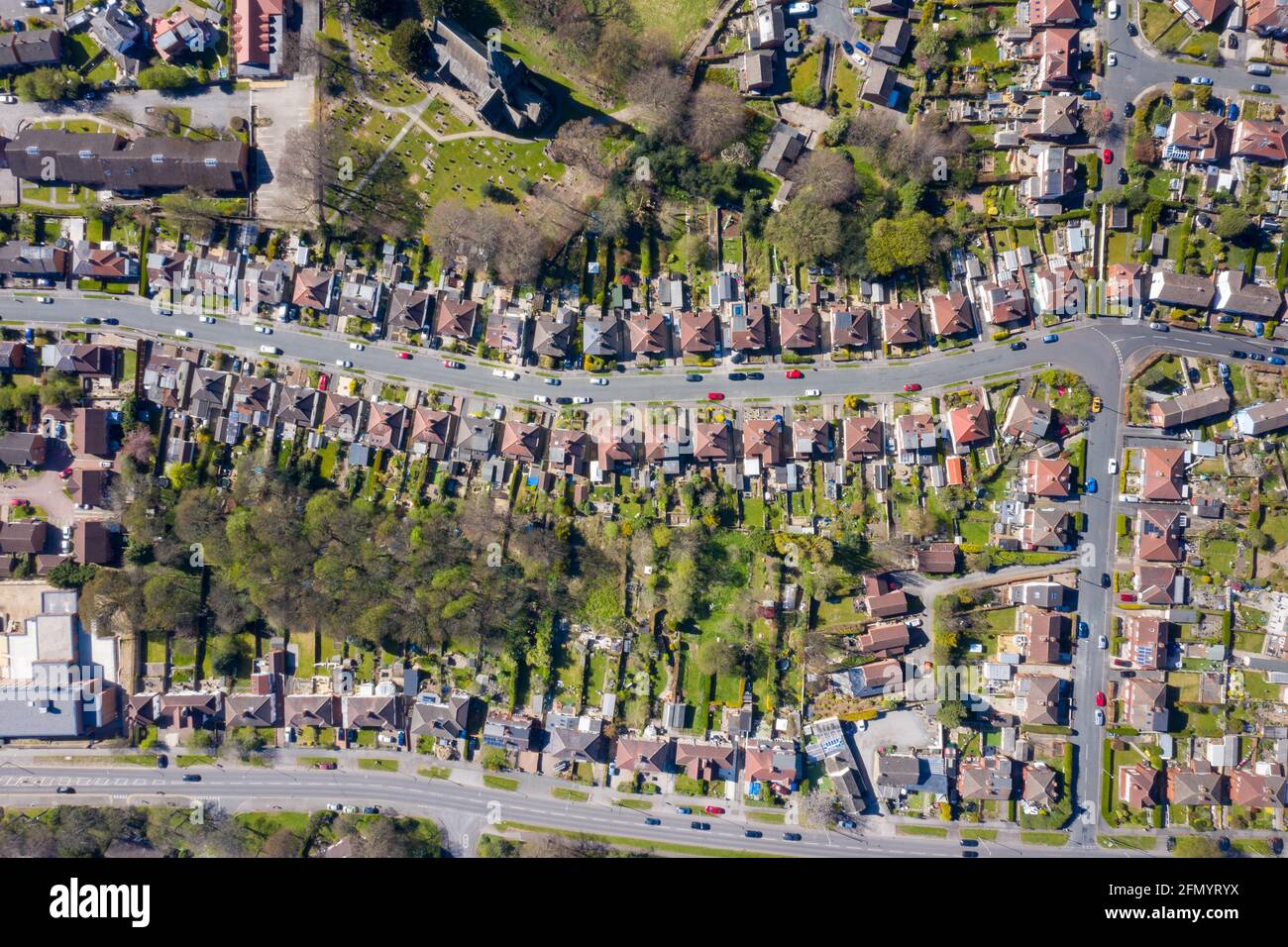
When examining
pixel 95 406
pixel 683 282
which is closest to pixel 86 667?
pixel 95 406

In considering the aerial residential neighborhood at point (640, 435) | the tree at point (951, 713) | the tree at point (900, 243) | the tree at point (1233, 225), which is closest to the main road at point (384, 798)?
the aerial residential neighborhood at point (640, 435)

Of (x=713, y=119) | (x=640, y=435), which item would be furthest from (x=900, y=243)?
(x=640, y=435)

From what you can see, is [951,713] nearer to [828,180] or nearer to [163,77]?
[828,180]

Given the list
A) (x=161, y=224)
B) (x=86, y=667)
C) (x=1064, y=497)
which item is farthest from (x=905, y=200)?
(x=86, y=667)

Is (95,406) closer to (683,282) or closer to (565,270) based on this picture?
(565,270)

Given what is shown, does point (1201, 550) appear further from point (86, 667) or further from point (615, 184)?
point (86, 667)

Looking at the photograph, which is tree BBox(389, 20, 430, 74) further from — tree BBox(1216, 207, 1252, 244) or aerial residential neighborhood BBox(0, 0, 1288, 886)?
tree BBox(1216, 207, 1252, 244)

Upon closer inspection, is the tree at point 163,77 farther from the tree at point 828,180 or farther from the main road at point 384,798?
the main road at point 384,798
